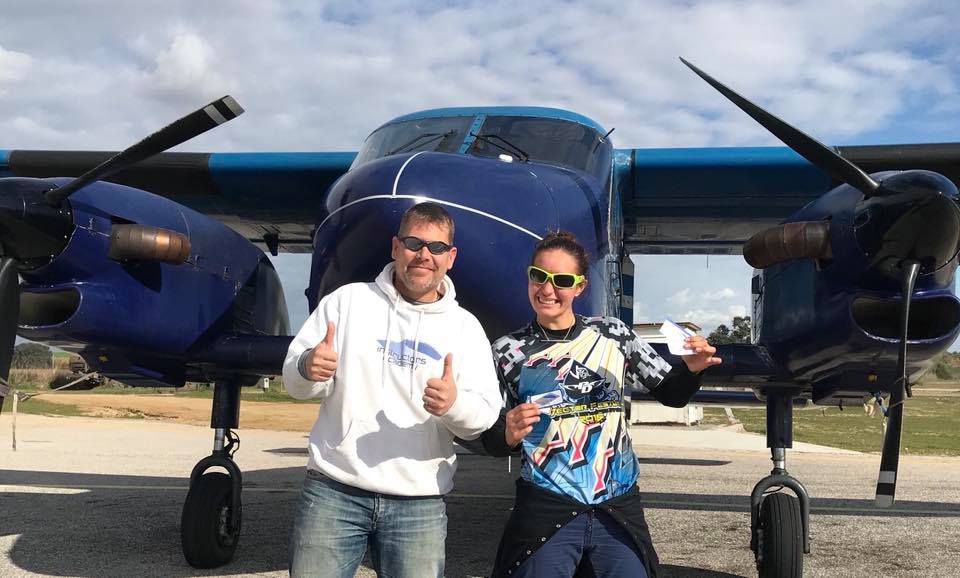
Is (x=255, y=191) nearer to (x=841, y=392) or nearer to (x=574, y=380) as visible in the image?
(x=841, y=392)

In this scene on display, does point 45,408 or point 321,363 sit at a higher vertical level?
point 321,363

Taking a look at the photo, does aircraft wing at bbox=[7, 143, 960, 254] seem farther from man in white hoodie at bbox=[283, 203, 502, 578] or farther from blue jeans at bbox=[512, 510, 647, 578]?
blue jeans at bbox=[512, 510, 647, 578]

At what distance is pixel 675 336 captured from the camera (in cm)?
283

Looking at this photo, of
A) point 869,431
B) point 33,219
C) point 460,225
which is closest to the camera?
point 460,225

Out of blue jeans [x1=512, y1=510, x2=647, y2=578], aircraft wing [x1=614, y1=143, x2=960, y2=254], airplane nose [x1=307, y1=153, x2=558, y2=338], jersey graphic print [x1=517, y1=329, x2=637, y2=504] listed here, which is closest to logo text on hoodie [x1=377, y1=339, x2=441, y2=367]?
jersey graphic print [x1=517, y1=329, x2=637, y2=504]

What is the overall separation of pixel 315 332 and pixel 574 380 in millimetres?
875

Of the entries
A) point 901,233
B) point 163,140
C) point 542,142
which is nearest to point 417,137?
point 542,142

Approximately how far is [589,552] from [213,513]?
4.27 metres

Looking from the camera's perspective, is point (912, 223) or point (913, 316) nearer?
point (912, 223)

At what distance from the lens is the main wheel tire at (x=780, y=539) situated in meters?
5.72

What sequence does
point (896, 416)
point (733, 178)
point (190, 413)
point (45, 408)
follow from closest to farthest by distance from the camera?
point (896, 416), point (733, 178), point (45, 408), point (190, 413)

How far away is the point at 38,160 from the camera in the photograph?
8.69 m

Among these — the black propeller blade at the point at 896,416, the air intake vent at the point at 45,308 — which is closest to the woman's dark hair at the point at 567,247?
the black propeller blade at the point at 896,416

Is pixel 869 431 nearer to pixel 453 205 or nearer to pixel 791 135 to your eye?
pixel 791 135
